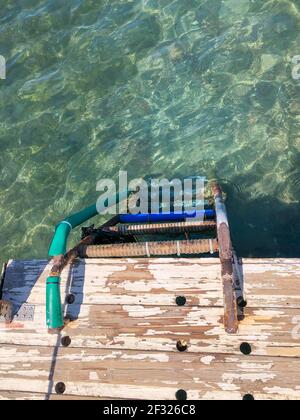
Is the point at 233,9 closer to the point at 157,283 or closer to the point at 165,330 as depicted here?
the point at 157,283

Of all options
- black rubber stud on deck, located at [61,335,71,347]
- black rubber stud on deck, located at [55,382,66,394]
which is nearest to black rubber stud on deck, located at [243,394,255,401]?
black rubber stud on deck, located at [55,382,66,394]

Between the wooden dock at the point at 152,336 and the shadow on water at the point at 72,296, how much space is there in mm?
17

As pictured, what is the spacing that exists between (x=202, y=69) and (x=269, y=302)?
26.7 feet

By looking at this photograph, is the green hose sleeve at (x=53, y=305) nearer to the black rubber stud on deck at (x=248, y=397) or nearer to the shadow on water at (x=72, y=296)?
the shadow on water at (x=72, y=296)

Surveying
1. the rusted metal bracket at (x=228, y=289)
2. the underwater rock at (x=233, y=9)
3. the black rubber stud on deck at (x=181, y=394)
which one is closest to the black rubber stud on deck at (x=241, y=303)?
the rusted metal bracket at (x=228, y=289)

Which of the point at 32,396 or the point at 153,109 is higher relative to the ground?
the point at 153,109

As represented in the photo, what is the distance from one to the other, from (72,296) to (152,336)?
1.53m

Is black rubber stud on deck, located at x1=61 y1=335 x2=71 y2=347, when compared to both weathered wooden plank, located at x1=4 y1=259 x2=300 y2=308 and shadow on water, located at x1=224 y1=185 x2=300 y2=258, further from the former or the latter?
shadow on water, located at x1=224 y1=185 x2=300 y2=258

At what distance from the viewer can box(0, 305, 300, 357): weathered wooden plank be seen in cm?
664

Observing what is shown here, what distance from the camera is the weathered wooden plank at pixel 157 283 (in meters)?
7.14

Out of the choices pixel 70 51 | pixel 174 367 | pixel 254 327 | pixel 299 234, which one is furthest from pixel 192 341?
pixel 70 51

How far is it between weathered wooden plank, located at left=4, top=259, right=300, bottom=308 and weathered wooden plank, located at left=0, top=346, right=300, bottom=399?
905 millimetres

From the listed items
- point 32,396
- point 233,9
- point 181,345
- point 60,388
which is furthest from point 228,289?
point 233,9

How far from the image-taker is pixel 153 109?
12609mm
